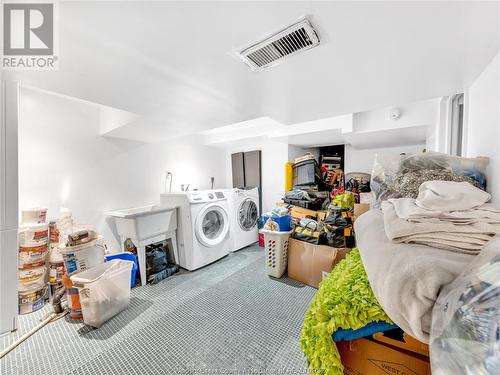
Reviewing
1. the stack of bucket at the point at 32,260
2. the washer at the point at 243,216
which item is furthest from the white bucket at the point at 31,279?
the washer at the point at 243,216

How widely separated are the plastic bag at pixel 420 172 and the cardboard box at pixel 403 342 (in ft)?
1.94

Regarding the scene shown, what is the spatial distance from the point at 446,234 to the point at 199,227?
2.37 m

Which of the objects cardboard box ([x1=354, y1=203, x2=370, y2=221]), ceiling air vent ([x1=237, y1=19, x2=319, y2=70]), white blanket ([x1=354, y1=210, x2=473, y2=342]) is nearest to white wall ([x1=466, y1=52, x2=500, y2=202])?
white blanket ([x1=354, y1=210, x2=473, y2=342])

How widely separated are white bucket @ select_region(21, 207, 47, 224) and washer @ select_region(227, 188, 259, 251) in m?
2.02

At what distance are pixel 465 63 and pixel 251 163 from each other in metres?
3.09

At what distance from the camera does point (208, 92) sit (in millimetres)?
1399

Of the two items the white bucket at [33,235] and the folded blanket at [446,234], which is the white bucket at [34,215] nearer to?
the white bucket at [33,235]

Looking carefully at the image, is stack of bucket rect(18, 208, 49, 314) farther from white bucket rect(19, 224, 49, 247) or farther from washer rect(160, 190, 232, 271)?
washer rect(160, 190, 232, 271)

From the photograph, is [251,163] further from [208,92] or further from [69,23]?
[69,23]

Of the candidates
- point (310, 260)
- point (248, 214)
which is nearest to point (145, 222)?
point (248, 214)

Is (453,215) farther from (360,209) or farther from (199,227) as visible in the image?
(199,227)

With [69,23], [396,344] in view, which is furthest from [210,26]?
[396,344]

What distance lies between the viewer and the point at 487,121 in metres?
0.97

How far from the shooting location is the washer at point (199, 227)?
2488 millimetres
